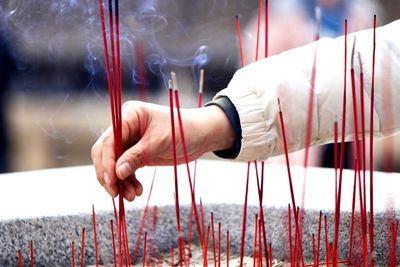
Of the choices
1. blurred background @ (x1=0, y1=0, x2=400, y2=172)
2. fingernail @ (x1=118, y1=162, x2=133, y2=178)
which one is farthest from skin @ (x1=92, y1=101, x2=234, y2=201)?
blurred background @ (x1=0, y1=0, x2=400, y2=172)

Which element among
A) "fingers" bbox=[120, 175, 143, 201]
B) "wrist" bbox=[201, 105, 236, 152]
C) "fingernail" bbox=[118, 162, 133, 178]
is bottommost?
"fingers" bbox=[120, 175, 143, 201]

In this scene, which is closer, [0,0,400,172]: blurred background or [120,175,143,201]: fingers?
[120,175,143,201]: fingers

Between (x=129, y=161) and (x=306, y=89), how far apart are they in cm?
24

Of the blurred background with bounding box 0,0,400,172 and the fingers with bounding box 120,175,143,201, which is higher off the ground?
the blurred background with bounding box 0,0,400,172

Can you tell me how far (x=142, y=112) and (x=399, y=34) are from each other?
1.09ft

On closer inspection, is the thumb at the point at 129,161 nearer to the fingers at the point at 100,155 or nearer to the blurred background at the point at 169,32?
the fingers at the point at 100,155

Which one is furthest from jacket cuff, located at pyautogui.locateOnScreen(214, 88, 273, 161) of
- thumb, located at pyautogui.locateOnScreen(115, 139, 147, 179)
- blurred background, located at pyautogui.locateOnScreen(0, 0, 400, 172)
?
blurred background, located at pyautogui.locateOnScreen(0, 0, 400, 172)

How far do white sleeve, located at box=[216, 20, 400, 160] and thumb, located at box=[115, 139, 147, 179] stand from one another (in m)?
0.14

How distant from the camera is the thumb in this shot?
0.79 metres

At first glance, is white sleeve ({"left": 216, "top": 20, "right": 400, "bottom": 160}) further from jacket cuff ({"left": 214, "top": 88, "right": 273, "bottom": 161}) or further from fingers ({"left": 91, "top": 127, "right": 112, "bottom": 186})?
fingers ({"left": 91, "top": 127, "right": 112, "bottom": 186})

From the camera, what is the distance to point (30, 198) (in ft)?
3.82

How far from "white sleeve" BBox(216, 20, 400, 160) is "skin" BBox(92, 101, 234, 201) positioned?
4cm

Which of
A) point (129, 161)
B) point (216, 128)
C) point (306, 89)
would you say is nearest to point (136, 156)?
point (129, 161)

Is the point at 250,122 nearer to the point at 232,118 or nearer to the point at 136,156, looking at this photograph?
the point at 232,118
